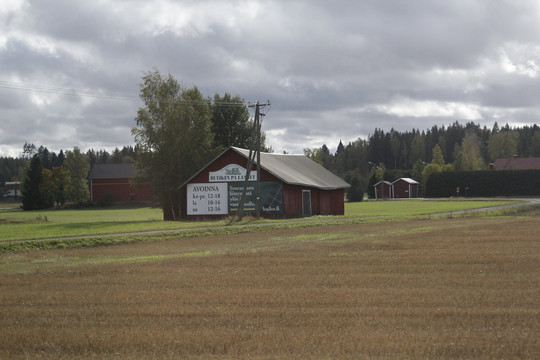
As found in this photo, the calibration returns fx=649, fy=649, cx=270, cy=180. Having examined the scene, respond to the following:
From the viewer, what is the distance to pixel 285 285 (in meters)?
14.0

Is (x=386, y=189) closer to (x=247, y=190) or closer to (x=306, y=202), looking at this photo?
(x=306, y=202)

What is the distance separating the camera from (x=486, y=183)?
3821 inches

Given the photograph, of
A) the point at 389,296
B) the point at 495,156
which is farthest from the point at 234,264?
the point at 495,156

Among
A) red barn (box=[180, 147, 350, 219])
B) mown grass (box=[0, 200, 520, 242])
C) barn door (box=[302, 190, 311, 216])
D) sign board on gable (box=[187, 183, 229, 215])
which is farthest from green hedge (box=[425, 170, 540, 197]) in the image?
sign board on gable (box=[187, 183, 229, 215])

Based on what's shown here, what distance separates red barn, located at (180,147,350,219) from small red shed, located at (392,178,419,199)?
229 ft

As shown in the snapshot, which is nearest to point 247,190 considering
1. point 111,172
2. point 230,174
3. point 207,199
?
point 230,174

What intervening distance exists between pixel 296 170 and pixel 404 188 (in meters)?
70.6

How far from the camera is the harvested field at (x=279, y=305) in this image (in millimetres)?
8961

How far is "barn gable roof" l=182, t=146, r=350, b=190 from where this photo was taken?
47844mm

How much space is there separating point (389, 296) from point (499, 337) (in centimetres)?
330

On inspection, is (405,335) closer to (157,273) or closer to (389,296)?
(389,296)

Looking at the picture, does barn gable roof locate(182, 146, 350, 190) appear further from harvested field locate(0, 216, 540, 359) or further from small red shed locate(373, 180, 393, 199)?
small red shed locate(373, 180, 393, 199)

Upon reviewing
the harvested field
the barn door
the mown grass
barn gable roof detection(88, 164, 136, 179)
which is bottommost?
the harvested field

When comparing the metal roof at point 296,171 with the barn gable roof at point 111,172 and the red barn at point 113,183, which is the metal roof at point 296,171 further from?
the barn gable roof at point 111,172
